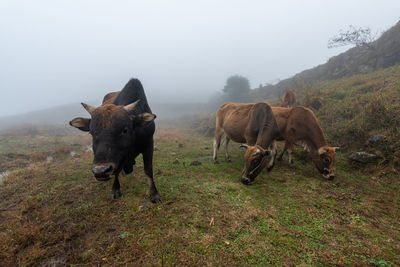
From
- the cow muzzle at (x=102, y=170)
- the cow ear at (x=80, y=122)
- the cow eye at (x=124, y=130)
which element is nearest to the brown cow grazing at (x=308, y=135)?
the cow eye at (x=124, y=130)

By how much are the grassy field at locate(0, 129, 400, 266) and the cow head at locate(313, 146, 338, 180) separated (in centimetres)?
26

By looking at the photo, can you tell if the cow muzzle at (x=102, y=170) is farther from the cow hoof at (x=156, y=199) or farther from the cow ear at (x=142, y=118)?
the cow hoof at (x=156, y=199)

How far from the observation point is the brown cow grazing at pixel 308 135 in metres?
5.67

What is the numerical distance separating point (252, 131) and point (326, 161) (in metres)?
2.63

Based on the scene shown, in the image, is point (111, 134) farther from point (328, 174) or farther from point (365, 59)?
point (365, 59)

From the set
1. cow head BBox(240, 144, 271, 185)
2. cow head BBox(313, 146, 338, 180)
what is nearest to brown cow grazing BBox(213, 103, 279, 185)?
cow head BBox(240, 144, 271, 185)

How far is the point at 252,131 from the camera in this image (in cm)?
631

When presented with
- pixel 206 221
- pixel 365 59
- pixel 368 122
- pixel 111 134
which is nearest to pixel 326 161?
pixel 368 122

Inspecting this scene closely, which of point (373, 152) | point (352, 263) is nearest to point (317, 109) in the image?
point (373, 152)

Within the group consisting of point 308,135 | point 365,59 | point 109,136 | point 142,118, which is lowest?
point 308,135

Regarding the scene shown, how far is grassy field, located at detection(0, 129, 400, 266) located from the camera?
263 centimetres

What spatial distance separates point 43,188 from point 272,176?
7.54m

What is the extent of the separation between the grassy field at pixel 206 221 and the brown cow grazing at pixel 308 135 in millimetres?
509

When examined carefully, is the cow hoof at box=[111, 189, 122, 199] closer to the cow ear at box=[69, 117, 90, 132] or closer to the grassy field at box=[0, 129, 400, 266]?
the grassy field at box=[0, 129, 400, 266]
